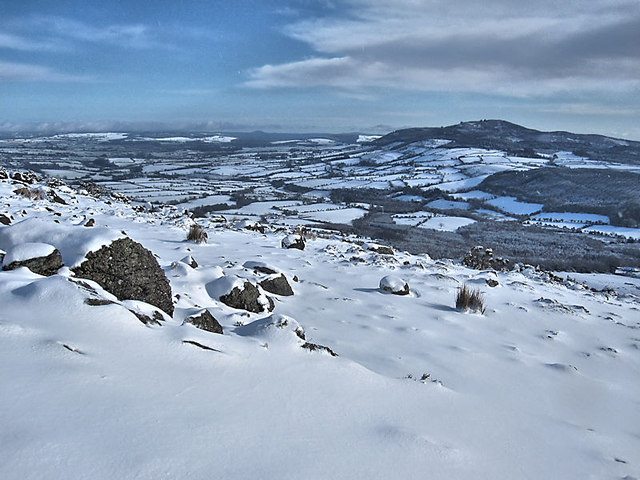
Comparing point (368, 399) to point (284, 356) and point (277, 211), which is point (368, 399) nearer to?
point (284, 356)

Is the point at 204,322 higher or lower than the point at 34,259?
lower

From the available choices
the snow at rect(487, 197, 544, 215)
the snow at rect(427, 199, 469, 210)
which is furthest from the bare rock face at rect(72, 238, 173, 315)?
the snow at rect(487, 197, 544, 215)

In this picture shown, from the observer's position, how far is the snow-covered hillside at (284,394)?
216 centimetres

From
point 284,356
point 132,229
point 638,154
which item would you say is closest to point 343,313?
point 284,356

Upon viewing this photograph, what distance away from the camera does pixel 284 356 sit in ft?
12.1

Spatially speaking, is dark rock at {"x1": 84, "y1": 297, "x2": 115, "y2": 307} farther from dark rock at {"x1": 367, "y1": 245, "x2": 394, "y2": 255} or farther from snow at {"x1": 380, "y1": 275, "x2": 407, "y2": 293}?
dark rock at {"x1": 367, "y1": 245, "x2": 394, "y2": 255}

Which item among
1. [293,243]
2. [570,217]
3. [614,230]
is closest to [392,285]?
[293,243]

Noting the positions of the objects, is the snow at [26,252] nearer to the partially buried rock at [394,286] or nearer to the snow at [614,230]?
the partially buried rock at [394,286]

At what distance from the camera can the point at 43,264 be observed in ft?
14.8

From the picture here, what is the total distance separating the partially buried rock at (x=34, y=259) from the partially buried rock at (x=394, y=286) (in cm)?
560

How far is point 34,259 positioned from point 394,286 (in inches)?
234

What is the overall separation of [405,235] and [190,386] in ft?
120

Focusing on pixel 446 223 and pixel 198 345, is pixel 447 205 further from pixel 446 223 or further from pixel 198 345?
pixel 198 345

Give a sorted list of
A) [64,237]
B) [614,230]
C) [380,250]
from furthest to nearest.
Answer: [614,230] < [380,250] < [64,237]
